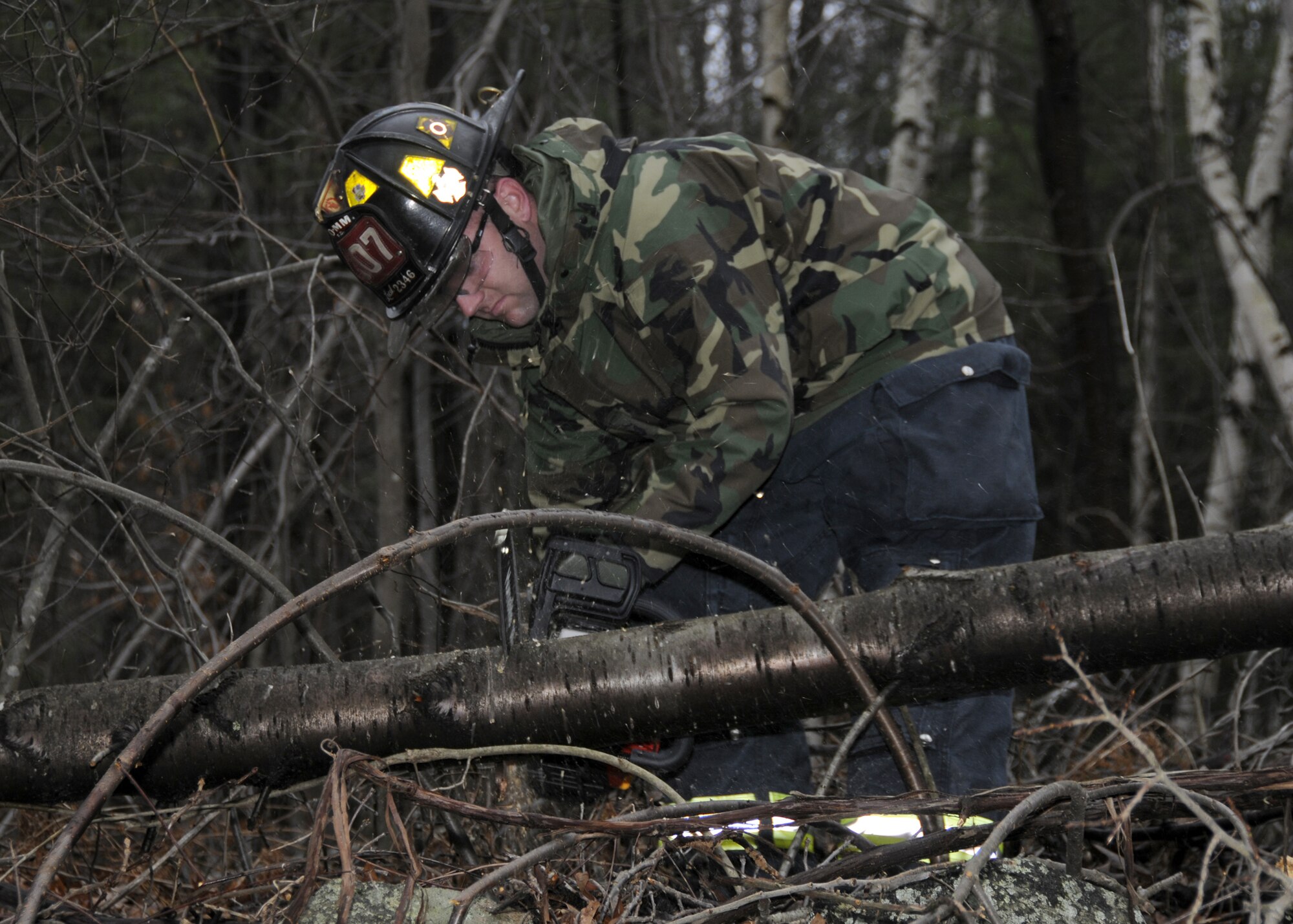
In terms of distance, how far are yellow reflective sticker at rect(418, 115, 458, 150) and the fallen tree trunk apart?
1467 millimetres

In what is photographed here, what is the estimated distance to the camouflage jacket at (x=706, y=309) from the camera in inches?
107

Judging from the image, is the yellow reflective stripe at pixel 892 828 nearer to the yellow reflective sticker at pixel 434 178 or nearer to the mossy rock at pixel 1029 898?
the mossy rock at pixel 1029 898

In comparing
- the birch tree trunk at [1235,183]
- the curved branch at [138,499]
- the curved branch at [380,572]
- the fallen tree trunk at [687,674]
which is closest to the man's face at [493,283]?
the curved branch at [138,499]

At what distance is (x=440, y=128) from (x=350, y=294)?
187cm

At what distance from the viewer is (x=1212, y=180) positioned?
262 inches

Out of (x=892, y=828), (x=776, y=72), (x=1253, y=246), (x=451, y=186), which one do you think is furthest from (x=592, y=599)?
(x=1253, y=246)

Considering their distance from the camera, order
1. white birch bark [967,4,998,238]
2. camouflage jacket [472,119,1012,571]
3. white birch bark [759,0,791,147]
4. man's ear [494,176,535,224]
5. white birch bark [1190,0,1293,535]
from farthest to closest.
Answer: white birch bark [967,4,998,238], white birch bark [1190,0,1293,535], white birch bark [759,0,791,147], man's ear [494,176,535,224], camouflage jacket [472,119,1012,571]

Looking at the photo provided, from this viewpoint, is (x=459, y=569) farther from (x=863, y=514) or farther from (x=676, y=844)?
(x=676, y=844)

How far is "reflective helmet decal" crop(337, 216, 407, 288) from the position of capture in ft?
9.92

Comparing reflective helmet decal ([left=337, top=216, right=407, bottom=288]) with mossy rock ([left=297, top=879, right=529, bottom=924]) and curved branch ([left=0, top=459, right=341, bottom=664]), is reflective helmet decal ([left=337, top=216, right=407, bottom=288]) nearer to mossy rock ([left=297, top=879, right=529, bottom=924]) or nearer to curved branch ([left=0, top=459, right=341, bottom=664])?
curved branch ([left=0, top=459, right=341, bottom=664])

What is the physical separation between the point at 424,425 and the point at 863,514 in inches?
107

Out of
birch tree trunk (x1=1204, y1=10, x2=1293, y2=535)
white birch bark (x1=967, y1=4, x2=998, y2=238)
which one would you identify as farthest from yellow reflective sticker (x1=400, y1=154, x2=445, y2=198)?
white birch bark (x1=967, y1=4, x2=998, y2=238)

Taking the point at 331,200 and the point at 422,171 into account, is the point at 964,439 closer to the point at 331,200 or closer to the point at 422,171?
the point at 422,171

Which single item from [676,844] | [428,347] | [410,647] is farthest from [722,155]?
[428,347]
